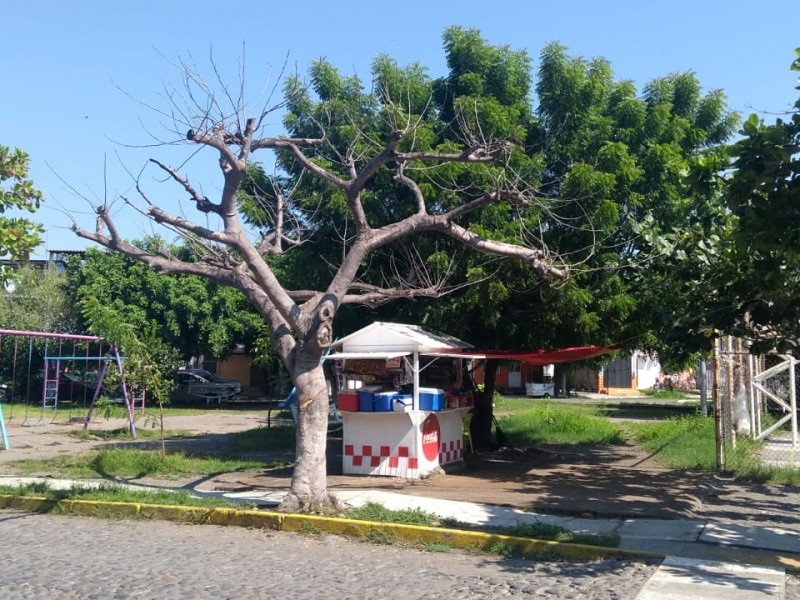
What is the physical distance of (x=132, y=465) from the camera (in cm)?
1432

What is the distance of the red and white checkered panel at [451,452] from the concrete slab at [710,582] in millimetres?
6315

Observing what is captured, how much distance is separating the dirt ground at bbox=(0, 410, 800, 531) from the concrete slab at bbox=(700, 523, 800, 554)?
402mm

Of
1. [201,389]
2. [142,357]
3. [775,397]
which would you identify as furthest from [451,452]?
[201,389]

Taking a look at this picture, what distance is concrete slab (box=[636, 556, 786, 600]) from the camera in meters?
6.81

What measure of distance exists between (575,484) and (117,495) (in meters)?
6.97

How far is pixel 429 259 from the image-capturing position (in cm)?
1375

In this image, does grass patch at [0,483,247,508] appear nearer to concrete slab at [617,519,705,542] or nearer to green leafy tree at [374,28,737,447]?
concrete slab at [617,519,705,542]

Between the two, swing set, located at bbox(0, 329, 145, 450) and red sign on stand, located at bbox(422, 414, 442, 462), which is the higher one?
swing set, located at bbox(0, 329, 145, 450)

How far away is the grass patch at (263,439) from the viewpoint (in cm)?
1844

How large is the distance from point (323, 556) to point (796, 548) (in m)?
4.93

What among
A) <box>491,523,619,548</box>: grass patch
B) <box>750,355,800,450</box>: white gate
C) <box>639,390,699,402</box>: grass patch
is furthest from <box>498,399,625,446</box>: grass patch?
<box>639,390,699,402</box>: grass patch

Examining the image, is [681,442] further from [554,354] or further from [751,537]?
[751,537]

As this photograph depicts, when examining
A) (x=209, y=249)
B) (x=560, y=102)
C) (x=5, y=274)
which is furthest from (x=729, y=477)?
(x=5, y=274)

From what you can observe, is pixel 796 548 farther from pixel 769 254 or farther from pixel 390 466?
pixel 390 466
